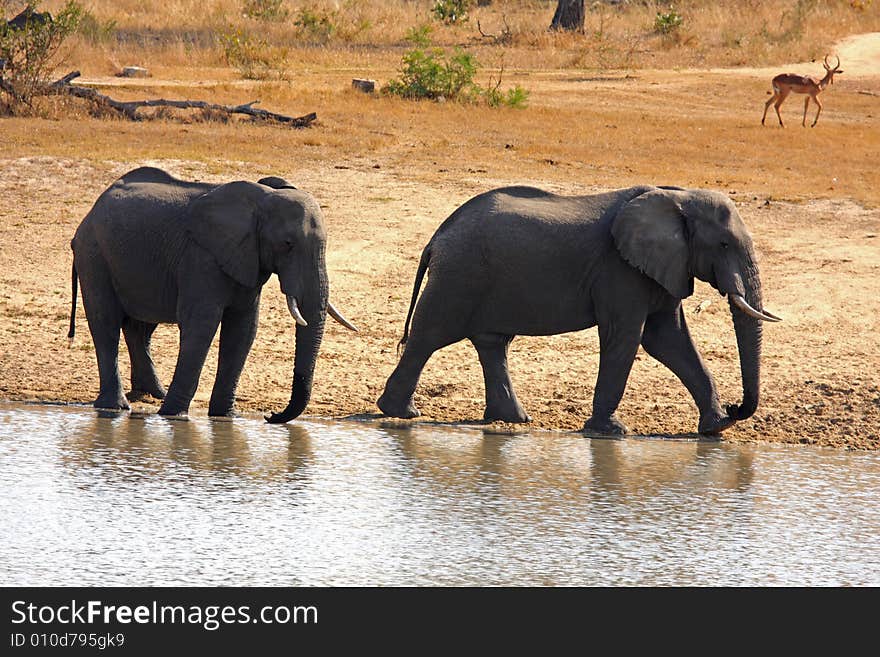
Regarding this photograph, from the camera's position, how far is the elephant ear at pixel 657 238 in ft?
26.2

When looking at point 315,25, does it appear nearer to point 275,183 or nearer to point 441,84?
point 441,84

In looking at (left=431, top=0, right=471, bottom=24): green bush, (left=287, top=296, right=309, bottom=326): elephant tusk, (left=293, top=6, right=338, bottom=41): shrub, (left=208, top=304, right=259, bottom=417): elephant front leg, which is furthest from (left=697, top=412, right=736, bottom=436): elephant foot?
(left=431, top=0, right=471, bottom=24): green bush

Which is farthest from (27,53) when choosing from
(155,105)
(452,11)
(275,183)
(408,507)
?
(452,11)

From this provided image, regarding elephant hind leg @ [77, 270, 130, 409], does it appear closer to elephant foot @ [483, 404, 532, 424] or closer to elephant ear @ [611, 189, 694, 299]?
elephant foot @ [483, 404, 532, 424]

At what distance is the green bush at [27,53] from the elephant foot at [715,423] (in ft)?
39.9

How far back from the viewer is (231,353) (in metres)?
8.41

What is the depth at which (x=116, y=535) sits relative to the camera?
20.8ft

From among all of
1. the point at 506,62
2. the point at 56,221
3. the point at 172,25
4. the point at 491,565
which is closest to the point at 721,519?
the point at 491,565

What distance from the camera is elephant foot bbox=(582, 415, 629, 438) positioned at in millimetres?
8336

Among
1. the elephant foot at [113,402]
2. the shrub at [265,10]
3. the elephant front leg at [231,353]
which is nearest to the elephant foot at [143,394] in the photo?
the elephant foot at [113,402]

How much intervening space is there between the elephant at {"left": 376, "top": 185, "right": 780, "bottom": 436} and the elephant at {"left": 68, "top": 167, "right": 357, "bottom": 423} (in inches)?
26.1

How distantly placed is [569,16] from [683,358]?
27.9 metres
